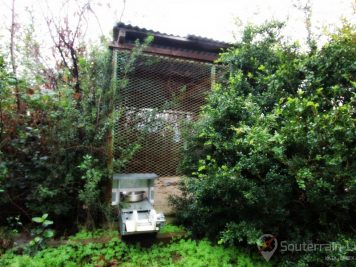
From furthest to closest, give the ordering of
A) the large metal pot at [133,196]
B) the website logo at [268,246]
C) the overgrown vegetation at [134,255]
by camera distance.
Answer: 1. the large metal pot at [133,196]
2. the website logo at [268,246]
3. the overgrown vegetation at [134,255]

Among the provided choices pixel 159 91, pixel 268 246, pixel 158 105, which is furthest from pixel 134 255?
pixel 159 91

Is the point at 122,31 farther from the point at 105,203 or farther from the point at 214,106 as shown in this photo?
the point at 105,203

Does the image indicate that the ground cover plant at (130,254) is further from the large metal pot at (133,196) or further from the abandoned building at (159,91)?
the abandoned building at (159,91)

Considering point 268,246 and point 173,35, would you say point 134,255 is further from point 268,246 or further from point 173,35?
point 173,35

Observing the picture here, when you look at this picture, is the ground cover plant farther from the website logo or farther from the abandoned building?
the abandoned building

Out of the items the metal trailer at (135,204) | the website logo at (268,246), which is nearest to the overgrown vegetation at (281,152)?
the website logo at (268,246)

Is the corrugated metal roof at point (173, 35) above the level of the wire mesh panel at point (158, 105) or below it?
above

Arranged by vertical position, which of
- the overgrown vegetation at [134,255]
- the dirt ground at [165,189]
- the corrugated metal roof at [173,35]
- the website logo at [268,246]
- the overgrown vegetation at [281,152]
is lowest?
the overgrown vegetation at [134,255]

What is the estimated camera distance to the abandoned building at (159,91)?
3.95m

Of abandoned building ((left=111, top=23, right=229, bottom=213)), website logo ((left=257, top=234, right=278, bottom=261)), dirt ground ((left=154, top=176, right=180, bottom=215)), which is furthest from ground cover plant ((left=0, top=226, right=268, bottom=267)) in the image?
abandoned building ((left=111, top=23, right=229, bottom=213))

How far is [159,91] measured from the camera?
4480 millimetres

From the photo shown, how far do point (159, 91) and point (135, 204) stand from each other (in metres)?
2.26

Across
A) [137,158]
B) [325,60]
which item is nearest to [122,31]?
[137,158]

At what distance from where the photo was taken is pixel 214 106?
11.8 feet
